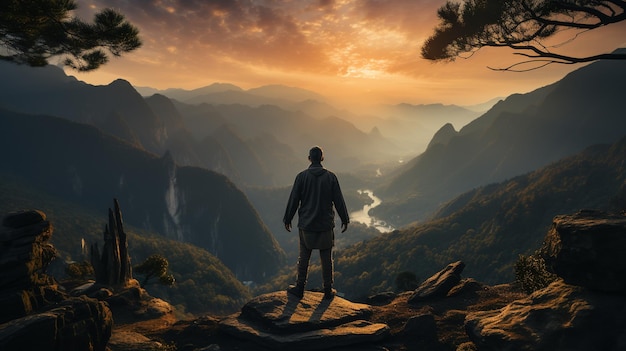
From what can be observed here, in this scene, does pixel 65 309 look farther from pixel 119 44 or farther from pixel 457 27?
pixel 457 27

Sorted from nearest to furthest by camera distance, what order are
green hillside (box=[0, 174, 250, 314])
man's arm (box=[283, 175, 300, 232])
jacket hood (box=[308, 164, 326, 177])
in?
1. jacket hood (box=[308, 164, 326, 177])
2. man's arm (box=[283, 175, 300, 232])
3. green hillside (box=[0, 174, 250, 314])

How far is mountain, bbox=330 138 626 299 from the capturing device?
115 metres

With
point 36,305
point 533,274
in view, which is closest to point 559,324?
point 533,274

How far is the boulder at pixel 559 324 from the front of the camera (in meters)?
5.65

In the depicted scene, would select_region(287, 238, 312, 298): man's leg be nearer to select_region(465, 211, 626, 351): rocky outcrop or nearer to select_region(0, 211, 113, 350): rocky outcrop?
select_region(465, 211, 626, 351): rocky outcrop

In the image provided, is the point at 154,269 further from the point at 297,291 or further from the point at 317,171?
the point at 317,171

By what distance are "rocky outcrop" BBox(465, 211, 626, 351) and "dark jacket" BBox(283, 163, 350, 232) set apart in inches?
185

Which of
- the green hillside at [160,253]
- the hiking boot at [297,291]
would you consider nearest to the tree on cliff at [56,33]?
the hiking boot at [297,291]

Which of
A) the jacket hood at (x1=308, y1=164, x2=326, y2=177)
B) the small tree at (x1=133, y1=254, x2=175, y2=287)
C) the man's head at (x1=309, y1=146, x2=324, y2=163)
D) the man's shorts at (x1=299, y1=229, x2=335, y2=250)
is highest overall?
the man's head at (x1=309, y1=146, x2=324, y2=163)

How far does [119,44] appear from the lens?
13281 millimetres

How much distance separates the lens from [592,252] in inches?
247

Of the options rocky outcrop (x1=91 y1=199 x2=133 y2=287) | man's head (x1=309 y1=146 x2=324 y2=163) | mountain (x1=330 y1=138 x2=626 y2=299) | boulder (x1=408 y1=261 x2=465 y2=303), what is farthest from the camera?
mountain (x1=330 y1=138 x2=626 y2=299)

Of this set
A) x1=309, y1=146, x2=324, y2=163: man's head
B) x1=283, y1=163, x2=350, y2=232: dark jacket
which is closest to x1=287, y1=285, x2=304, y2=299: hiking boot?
x1=283, y1=163, x2=350, y2=232: dark jacket

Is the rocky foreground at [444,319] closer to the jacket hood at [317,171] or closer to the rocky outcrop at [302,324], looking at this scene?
the rocky outcrop at [302,324]
